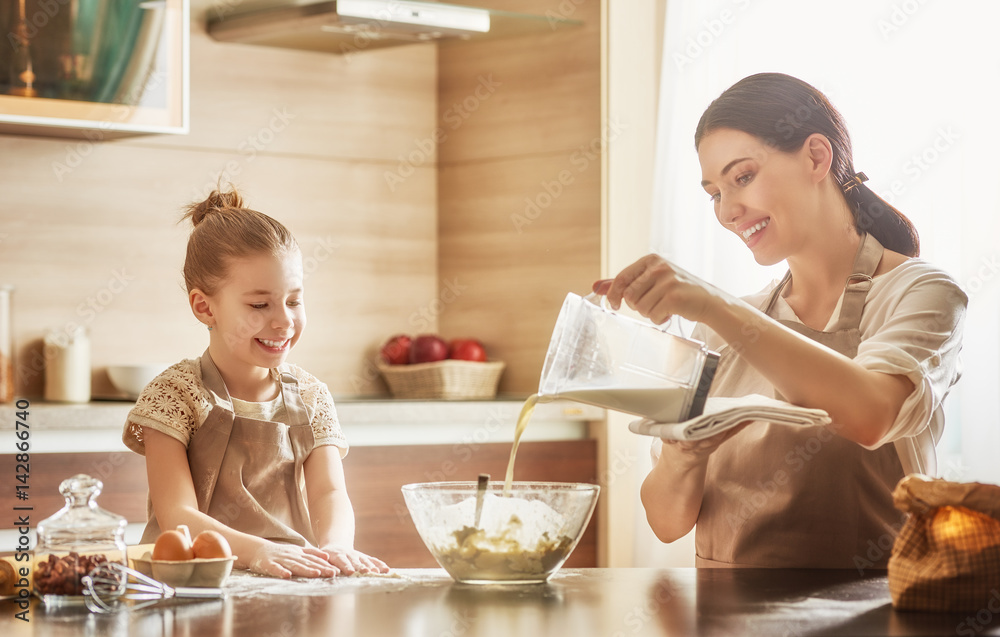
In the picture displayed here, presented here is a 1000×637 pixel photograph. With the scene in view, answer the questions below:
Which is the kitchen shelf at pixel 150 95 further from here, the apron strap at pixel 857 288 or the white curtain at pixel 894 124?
the apron strap at pixel 857 288

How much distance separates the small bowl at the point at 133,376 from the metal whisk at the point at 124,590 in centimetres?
166

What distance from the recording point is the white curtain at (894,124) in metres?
2.33

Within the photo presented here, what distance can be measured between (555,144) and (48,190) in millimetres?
1352

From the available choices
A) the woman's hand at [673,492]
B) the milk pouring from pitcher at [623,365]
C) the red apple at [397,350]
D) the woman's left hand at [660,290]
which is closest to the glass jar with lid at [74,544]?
the milk pouring from pitcher at [623,365]

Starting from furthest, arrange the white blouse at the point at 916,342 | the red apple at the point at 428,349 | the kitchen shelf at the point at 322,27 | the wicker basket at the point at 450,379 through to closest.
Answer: the red apple at the point at 428,349 < the wicker basket at the point at 450,379 < the kitchen shelf at the point at 322,27 < the white blouse at the point at 916,342

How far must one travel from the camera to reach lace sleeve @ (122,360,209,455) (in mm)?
1654

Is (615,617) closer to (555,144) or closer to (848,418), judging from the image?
(848,418)

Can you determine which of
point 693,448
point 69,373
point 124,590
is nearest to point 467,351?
point 69,373

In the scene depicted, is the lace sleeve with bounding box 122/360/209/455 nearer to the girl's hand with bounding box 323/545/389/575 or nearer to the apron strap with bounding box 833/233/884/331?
the girl's hand with bounding box 323/545/389/575

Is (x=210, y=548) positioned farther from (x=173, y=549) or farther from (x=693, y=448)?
(x=693, y=448)

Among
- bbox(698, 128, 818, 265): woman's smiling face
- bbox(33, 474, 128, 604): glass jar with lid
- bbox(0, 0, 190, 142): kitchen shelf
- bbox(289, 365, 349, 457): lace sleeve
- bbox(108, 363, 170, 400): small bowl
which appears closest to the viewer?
bbox(33, 474, 128, 604): glass jar with lid

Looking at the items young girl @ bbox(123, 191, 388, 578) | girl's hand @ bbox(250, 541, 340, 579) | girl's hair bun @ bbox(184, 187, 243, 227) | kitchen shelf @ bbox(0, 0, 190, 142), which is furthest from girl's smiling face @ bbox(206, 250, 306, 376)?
kitchen shelf @ bbox(0, 0, 190, 142)

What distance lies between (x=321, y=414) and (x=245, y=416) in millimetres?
122

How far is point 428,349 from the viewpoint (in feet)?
10.6
